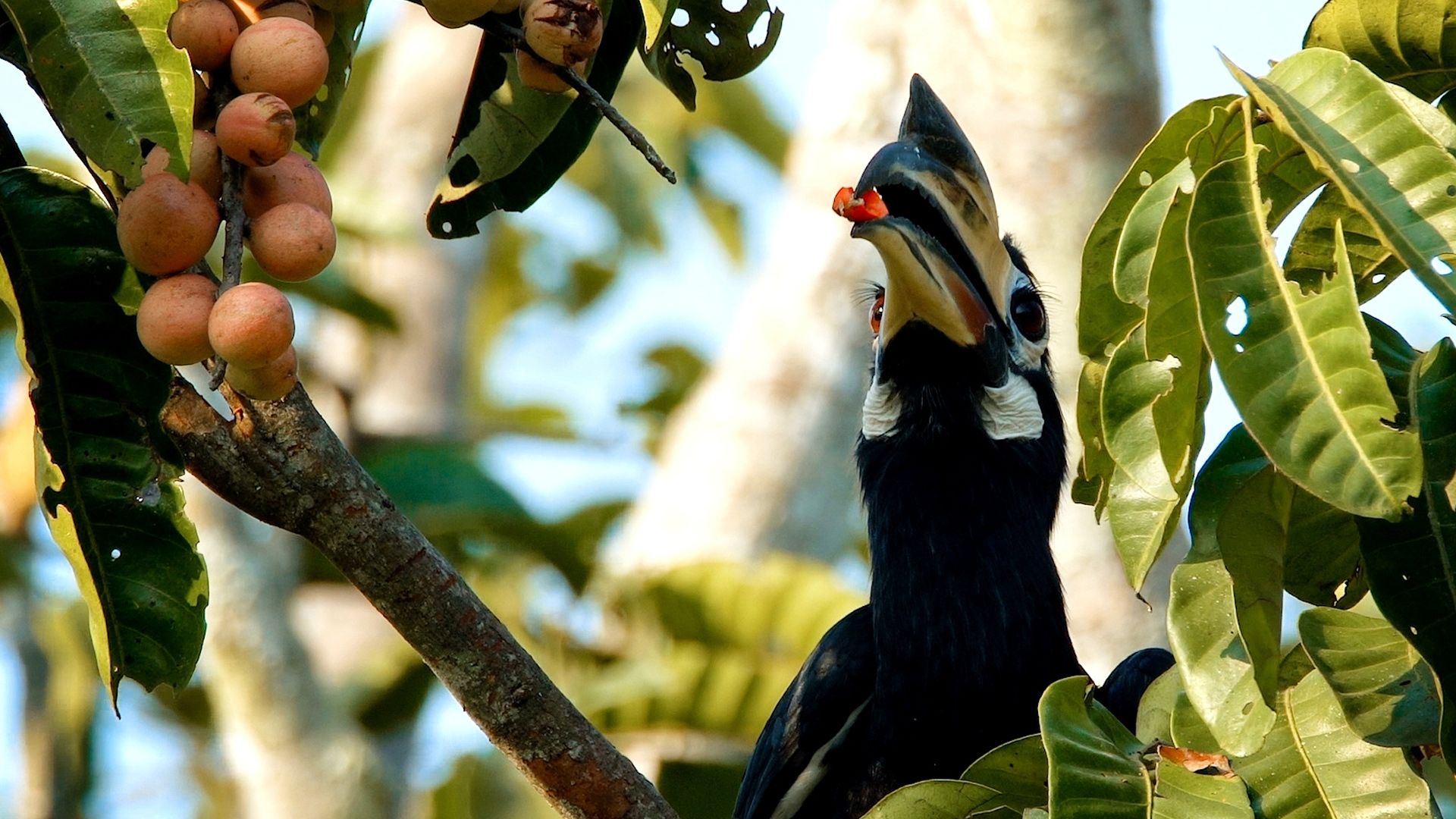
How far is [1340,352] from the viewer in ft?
3.92

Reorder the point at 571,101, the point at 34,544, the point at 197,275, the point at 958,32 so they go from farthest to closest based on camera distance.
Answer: the point at 34,544 → the point at 958,32 → the point at 571,101 → the point at 197,275

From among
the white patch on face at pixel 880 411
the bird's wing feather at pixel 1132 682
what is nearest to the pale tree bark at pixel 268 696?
the white patch on face at pixel 880 411

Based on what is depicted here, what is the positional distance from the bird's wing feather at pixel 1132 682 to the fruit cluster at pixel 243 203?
1.59 meters

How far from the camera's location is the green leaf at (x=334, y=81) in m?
1.56

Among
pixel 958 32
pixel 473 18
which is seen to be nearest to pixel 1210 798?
pixel 473 18

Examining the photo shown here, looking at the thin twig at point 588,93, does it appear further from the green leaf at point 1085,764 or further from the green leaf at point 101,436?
the green leaf at point 1085,764

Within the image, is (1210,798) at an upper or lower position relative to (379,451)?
upper

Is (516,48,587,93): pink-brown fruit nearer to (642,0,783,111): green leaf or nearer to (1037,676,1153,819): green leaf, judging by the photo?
(642,0,783,111): green leaf

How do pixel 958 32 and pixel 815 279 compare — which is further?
pixel 815 279

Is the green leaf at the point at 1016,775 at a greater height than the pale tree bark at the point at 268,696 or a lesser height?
greater

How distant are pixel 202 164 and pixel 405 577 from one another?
1.74 ft

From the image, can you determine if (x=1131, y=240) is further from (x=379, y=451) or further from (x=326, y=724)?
(x=379, y=451)

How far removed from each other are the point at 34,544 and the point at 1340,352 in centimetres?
524

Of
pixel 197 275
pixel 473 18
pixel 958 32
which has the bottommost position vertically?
pixel 197 275
